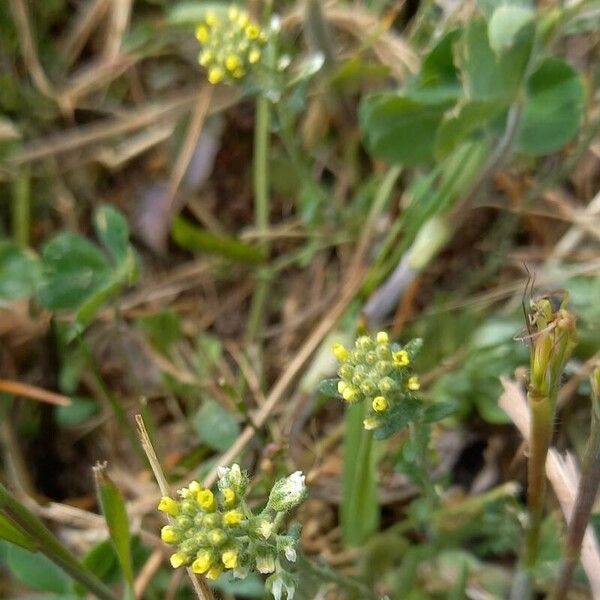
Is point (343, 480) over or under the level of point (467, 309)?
under

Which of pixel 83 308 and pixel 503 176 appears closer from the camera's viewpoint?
pixel 83 308

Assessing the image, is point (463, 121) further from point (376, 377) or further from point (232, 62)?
point (376, 377)

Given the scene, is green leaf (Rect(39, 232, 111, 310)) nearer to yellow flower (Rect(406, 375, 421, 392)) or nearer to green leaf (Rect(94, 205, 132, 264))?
green leaf (Rect(94, 205, 132, 264))

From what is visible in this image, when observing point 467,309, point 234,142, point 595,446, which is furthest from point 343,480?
point 234,142

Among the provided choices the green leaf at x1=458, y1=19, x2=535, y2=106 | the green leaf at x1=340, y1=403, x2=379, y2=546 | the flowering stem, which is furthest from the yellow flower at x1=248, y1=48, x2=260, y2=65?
the green leaf at x1=340, y1=403, x2=379, y2=546

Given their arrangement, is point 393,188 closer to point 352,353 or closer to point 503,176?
point 503,176

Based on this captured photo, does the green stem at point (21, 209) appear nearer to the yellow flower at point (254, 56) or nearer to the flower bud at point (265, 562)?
the yellow flower at point (254, 56)
